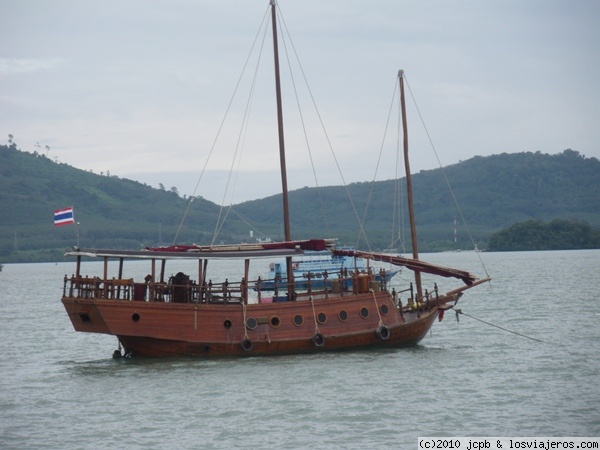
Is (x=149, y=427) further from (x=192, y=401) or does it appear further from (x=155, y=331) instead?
(x=155, y=331)

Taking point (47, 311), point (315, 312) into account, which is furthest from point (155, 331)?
point (47, 311)

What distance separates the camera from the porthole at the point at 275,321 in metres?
32.4

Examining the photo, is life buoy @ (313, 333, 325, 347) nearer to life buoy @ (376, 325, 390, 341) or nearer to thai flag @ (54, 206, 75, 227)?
life buoy @ (376, 325, 390, 341)

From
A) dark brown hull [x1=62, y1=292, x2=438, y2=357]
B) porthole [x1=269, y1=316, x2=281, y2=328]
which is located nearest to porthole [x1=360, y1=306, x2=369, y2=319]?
dark brown hull [x1=62, y1=292, x2=438, y2=357]

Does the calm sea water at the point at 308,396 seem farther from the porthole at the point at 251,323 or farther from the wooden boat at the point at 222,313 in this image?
the porthole at the point at 251,323

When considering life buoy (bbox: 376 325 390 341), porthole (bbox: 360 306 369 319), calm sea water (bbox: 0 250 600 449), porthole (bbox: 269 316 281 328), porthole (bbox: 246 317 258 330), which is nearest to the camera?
calm sea water (bbox: 0 250 600 449)

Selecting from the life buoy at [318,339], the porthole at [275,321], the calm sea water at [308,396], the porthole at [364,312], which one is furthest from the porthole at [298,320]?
the porthole at [364,312]

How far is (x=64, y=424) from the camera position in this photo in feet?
79.8

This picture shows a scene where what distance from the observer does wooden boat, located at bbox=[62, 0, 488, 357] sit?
31484 mm

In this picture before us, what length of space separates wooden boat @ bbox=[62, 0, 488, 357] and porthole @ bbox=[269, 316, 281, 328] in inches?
1.3

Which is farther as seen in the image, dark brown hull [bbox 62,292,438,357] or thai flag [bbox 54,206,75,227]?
thai flag [bbox 54,206,75,227]

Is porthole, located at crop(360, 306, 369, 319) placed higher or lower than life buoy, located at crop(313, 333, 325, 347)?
higher

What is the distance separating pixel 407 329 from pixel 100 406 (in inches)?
484

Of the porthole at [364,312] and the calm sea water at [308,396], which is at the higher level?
the porthole at [364,312]
